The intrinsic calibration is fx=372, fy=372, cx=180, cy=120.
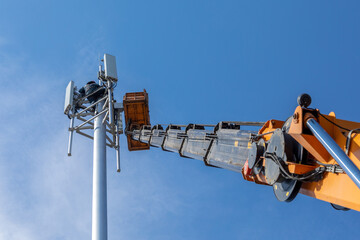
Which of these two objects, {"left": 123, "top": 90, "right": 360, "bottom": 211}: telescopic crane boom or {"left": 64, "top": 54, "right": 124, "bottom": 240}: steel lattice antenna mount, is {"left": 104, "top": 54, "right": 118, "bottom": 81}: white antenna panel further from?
{"left": 123, "top": 90, "right": 360, "bottom": 211}: telescopic crane boom

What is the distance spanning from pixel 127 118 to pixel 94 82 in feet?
9.39

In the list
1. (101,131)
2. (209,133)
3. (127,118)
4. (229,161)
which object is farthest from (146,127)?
(229,161)

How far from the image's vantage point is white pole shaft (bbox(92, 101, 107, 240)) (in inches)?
513

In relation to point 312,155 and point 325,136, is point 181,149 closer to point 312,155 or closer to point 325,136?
point 312,155

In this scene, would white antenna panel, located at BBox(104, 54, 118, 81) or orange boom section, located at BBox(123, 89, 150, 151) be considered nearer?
white antenna panel, located at BBox(104, 54, 118, 81)

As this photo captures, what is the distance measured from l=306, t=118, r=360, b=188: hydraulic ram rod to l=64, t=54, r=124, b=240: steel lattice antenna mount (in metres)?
10.5

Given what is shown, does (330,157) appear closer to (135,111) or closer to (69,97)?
(69,97)

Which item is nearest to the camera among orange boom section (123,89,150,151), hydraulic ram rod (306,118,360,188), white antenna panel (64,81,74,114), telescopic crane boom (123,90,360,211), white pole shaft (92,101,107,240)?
hydraulic ram rod (306,118,360,188)

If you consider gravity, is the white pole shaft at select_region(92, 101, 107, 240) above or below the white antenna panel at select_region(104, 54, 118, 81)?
below

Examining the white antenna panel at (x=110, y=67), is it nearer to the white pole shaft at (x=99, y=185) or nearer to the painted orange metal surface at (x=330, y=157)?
the white pole shaft at (x=99, y=185)

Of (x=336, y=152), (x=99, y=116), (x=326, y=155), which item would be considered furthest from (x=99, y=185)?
(x=336, y=152)

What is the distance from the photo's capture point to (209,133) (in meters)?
10.1

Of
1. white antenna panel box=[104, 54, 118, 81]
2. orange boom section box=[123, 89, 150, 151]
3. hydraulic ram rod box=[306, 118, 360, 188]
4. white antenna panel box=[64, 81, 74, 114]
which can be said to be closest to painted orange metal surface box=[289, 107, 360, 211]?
hydraulic ram rod box=[306, 118, 360, 188]

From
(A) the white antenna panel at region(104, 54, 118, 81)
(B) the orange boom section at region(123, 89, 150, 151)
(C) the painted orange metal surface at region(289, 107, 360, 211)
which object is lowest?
(C) the painted orange metal surface at region(289, 107, 360, 211)
